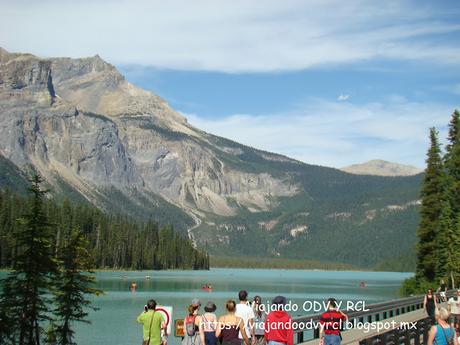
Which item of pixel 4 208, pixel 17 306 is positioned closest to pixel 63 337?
pixel 17 306

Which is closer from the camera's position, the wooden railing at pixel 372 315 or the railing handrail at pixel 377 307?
the wooden railing at pixel 372 315

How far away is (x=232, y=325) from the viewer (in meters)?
20.3

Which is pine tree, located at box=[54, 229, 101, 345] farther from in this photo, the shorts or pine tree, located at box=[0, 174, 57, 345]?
the shorts

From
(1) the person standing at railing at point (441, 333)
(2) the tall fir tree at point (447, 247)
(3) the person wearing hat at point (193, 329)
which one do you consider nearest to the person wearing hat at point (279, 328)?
(3) the person wearing hat at point (193, 329)

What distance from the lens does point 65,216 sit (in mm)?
186875

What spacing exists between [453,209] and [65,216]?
422ft

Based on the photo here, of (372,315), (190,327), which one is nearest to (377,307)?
(372,315)

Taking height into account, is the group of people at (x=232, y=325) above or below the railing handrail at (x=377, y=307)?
above

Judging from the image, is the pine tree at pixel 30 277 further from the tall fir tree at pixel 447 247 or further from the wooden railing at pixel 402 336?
the tall fir tree at pixel 447 247

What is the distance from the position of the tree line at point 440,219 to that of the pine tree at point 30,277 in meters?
46.3

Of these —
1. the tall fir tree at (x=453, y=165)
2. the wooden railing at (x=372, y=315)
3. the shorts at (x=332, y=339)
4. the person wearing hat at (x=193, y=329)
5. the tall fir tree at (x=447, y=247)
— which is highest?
the tall fir tree at (x=453, y=165)

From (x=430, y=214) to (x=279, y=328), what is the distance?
196 ft

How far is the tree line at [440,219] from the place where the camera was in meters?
72.9

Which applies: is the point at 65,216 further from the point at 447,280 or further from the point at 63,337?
the point at 63,337
